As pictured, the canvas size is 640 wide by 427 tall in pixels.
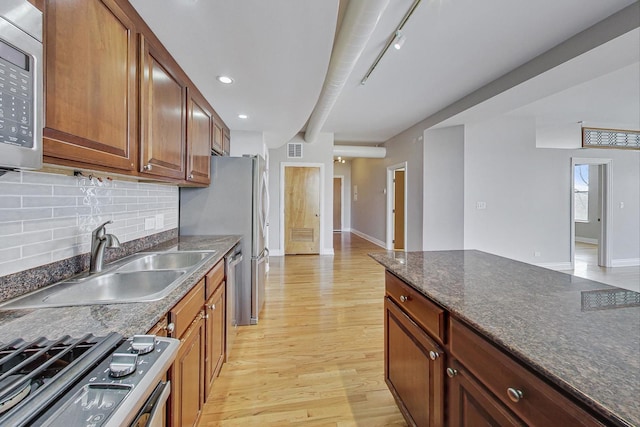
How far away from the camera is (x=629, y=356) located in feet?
2.08

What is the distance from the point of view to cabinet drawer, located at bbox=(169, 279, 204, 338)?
109 centimetres

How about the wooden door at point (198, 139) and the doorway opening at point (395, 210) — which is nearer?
the wooden door at point (198, 139)

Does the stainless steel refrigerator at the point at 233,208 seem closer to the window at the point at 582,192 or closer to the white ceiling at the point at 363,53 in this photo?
the white ceiling at the point at 363,53

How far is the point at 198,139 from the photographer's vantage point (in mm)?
2291

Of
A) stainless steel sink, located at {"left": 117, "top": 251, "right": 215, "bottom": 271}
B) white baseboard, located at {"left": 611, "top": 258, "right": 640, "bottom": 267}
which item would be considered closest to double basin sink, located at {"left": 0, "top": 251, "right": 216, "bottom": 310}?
stainless steel sink, located at {"left": 117, "top": 251, "right": 215, "bottom": 271}

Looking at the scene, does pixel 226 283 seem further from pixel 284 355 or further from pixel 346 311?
pixel 346 311

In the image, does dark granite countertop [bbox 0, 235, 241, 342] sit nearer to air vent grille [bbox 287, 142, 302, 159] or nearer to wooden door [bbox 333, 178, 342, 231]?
air vent grille [bbox 287, 142, 302, 159]

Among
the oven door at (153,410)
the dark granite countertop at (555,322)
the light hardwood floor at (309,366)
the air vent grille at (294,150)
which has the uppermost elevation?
the air vent grille at (294,150)

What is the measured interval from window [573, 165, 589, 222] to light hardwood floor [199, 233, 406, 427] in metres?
8.20

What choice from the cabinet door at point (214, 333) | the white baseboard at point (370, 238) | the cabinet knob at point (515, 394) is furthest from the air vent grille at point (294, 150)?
the cabinet knob at point (515, 394)

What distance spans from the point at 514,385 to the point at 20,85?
1.51 meters

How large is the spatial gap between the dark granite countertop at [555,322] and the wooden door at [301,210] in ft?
14.4

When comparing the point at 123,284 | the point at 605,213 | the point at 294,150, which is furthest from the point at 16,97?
the point at 605,213

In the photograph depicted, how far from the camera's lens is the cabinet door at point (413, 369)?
3.50 ft
